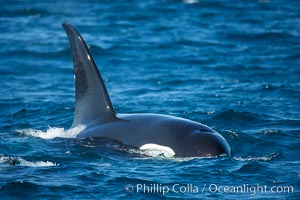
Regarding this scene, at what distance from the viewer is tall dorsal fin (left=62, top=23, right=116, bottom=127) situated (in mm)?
12508

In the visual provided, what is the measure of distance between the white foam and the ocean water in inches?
3.7

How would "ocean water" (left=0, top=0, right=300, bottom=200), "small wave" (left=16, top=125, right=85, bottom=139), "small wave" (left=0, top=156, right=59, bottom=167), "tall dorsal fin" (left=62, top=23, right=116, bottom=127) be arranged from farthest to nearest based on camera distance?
"small wave" (left=16, top=125, right=85, bottom=139) → "tall dorsal fin" (left=62, top=23, right=116, bottom=127) → "small wave" (left=0, top=156, right=59, bottom=167) → "ocean water" (left=0, top=0, right=300, bottom=200)

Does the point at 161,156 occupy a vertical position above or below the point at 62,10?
below

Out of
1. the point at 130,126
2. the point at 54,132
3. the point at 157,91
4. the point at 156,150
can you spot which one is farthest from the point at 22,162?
the point at 157,91

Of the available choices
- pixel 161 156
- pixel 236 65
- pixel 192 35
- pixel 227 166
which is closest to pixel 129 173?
pixel 161 156

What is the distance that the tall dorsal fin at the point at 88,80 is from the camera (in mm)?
12508

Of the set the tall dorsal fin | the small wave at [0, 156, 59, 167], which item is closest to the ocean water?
the small wave at [0, 156, 59, 167]

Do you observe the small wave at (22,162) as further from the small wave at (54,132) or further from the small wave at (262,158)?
the small wave at (262,158)

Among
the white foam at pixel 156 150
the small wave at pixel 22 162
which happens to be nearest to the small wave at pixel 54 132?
Answer: the small wave at pixel 22 162

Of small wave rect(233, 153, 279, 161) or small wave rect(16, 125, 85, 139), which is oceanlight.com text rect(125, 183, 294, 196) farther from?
small wave rect(16, 125, 85, 139)

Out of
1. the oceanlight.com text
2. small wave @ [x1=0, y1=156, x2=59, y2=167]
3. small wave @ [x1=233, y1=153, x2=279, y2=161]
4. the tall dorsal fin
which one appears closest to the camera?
the oceanlight.com text

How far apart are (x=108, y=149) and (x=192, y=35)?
613 inches

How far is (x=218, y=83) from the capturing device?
19.6 metres

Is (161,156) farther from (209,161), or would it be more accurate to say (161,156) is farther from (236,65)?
(236,65)
